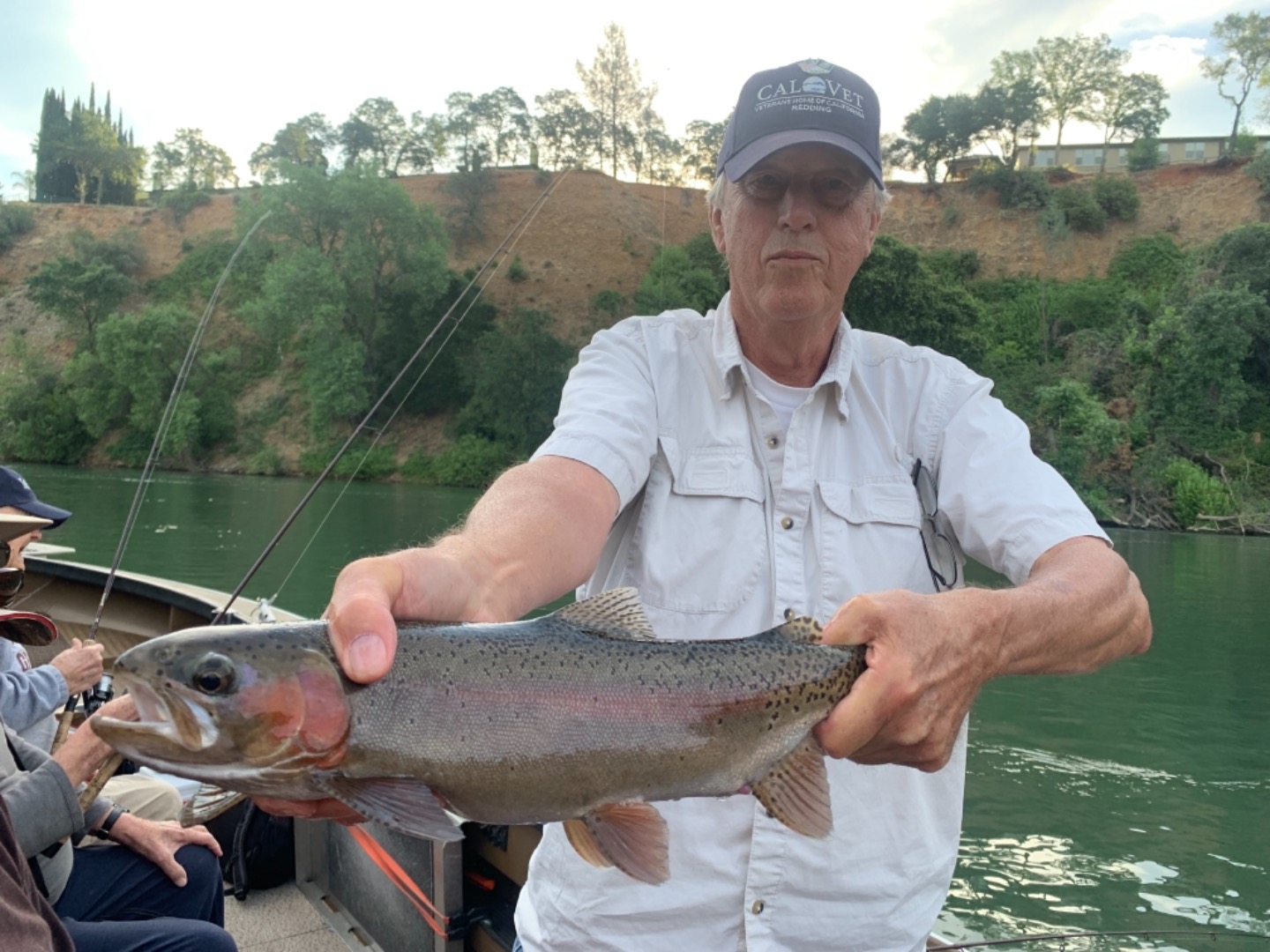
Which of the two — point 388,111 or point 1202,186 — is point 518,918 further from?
point 388,111

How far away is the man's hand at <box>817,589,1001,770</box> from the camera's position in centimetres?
183

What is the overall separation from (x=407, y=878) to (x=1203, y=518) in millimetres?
42415

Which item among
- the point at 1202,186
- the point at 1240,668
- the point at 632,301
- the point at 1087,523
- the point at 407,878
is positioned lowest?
the point at 1240,668

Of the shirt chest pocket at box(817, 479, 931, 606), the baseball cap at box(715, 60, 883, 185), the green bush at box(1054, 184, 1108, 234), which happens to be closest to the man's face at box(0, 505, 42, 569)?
the baseball cap at box(715, 60, 883, 185)

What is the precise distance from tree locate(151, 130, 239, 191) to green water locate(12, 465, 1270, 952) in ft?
309

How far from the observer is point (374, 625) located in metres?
1.69

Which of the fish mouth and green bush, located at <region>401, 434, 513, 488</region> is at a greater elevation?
the fish mouth

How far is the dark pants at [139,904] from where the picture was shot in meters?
3.22

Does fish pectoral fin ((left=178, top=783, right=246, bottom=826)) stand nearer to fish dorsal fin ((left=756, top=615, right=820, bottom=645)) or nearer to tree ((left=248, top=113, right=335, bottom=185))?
fish dorsal fin ((left=756, top=615, right=820, bottom=645))

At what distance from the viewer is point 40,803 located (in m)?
3.14

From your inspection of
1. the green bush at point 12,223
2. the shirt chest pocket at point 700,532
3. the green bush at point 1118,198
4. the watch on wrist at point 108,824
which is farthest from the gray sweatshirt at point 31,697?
the green bush at point 12,223

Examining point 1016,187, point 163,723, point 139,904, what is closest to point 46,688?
point 139,904

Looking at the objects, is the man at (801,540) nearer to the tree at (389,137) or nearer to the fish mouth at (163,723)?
the fish mouth at (163,723)

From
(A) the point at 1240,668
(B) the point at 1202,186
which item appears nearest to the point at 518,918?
(A) the point at 1240,668
